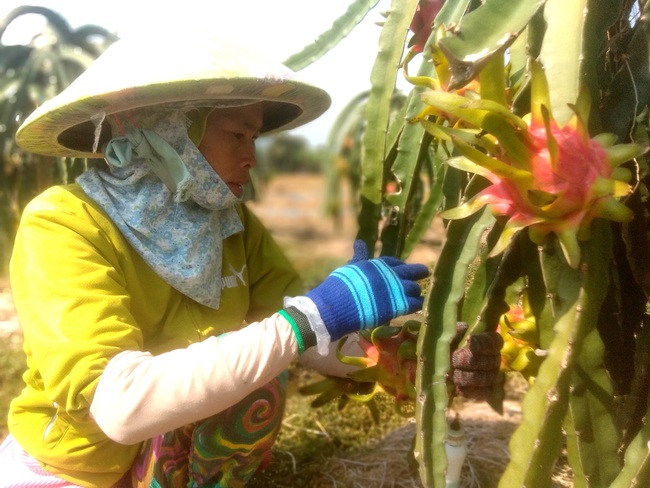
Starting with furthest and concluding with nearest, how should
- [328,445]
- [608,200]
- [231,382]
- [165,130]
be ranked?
[328,445] < [165,130] < [231,382] < [608,200]

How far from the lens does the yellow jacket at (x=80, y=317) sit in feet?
3.98

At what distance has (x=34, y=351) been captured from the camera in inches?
49.0

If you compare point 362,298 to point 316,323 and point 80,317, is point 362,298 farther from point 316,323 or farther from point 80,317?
point 80,317

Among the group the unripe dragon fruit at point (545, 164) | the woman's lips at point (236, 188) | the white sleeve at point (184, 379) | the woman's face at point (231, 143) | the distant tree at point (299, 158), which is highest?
the unripe dragon fruit at point (545, 164)

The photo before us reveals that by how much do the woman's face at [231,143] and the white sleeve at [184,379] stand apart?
1.24 ft

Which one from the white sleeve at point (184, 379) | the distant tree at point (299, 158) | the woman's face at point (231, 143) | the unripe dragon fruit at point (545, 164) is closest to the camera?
the unripe dragon fruit at point (545, 164)

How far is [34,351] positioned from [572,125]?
0.98 m

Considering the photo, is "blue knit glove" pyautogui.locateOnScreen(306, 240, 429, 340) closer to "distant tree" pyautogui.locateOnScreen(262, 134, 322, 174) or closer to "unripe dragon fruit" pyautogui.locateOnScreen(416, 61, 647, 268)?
"unripe dragon fruit" pyautogui.locateOnScreen(416, 61, 647, 268)

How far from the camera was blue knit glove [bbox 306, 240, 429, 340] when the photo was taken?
125 centimetres

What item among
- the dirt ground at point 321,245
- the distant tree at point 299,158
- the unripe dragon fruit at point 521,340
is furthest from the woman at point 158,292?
the distant tree at point 299,158

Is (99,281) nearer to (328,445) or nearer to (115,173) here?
(115,173)

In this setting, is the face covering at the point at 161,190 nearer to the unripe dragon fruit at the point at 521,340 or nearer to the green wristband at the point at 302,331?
the green wristband at the point at 302,331

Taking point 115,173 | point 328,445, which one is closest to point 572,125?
point 115,173

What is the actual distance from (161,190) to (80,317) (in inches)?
12.8
